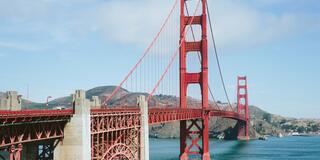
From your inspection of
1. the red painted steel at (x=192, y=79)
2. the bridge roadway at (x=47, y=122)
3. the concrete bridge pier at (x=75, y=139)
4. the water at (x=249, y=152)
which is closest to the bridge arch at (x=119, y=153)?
the bridge roadway at (x=47, y=122)

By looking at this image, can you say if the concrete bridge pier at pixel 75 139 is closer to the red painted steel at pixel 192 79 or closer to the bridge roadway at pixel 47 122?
the bridge roadway at pixel 47 122

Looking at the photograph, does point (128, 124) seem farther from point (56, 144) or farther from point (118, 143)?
point (56, 144)

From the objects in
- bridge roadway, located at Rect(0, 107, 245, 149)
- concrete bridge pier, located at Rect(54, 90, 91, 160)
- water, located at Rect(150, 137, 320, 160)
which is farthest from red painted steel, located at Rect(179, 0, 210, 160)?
concrete bridge pier, located at Rect(54, 90, 91, 160)

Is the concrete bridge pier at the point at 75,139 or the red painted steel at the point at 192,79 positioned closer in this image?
the concrete bridge pier at the point at 75,139

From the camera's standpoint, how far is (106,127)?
38.0m

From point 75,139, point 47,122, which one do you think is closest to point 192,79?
point 75,139

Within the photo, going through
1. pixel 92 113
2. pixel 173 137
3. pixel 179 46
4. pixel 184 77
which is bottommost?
pixel 173 137

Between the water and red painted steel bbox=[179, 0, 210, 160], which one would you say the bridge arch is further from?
the water

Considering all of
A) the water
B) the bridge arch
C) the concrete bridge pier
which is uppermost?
the concrete bridge pier

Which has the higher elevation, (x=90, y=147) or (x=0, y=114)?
(x=0, y=114)

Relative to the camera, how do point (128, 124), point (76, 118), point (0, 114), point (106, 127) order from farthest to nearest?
point (128, 124) < point (106, 127) < point (76, 118) < point (0, 114)

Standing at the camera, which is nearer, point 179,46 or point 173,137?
point 179,46

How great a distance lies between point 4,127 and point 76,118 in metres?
8.26

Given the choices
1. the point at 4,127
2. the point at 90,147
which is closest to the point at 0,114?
the point at 4,127
